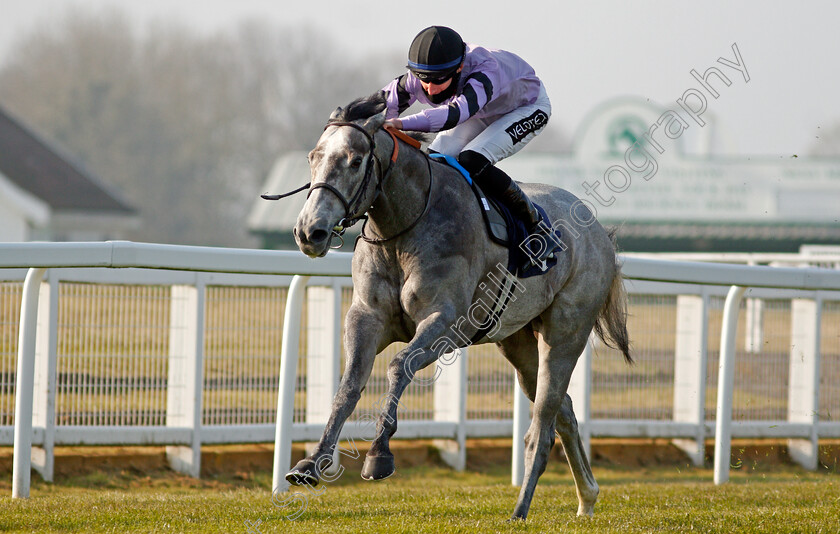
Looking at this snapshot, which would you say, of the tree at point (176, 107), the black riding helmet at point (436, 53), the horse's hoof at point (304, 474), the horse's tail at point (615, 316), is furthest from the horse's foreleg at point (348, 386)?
the tree at point (176, 107)

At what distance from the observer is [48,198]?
88.7 ft

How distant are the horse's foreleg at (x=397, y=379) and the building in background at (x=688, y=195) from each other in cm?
2513

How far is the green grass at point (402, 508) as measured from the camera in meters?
4.11

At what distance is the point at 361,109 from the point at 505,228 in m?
0.92

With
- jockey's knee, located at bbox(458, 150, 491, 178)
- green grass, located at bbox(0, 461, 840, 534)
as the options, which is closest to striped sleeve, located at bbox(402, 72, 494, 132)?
jockey's knee, located at bbox(458, 150, 491, 178)

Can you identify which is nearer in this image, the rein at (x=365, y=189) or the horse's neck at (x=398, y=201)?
the rein at (x=365, y=189)

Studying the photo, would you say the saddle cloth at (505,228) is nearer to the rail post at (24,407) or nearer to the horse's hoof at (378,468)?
the horse's hoof at (378,468)

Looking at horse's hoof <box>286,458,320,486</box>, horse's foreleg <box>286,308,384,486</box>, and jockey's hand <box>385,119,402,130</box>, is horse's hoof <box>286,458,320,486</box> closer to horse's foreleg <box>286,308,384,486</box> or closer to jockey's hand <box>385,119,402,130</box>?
horse's foreleg <box>286,308,384,486</box>

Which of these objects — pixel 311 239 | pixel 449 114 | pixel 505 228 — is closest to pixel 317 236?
pixel 311 239

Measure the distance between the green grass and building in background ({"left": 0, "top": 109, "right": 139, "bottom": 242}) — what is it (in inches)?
802

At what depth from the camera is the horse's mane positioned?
383 centimetres

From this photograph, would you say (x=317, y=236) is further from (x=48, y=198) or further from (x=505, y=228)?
(x=48, y=198)

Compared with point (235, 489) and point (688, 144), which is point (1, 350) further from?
point (688, 144)

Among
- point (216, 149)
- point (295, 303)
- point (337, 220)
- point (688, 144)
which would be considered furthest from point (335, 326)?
point (216, 149)
